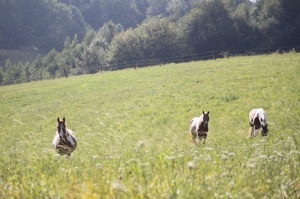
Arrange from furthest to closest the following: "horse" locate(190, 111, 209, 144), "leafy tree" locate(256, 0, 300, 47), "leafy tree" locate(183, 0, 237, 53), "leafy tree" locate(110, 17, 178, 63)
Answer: "leafy tree" locate(110, 17, 178, 63)
"leafy tree" locate(183, 0, 237, 53)
"leafy tree" locate(256, 0, 300, 47)
"horse" locate(190, 111, 209, 144)

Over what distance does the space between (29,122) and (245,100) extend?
1430 cm

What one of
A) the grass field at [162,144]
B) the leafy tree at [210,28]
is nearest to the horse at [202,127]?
the grass field at [162,144]

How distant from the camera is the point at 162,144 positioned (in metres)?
7.86

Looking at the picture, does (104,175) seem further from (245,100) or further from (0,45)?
(0,45)

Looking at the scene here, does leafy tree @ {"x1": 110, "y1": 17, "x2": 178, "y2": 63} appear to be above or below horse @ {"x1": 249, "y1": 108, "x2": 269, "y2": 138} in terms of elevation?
above

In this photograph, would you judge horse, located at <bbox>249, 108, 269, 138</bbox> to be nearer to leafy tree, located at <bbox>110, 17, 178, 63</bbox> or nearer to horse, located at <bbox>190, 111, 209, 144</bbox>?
horse, located at <bbox>190, 111, 209, 144</bbox>

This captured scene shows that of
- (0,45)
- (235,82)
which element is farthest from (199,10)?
(0,45)

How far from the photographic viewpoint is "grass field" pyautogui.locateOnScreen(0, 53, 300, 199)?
3.99 meters

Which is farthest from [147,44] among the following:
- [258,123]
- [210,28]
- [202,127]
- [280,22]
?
[202,127]

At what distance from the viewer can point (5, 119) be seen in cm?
2461

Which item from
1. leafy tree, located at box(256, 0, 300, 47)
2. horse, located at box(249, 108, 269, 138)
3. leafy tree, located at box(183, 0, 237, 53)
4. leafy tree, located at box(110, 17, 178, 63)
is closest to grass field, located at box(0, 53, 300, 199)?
horse, located at box(249, 108, 269, 138)

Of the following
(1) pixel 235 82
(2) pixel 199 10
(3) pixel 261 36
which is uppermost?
(2) pixel 199 10

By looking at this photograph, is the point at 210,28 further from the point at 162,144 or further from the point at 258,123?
the point at 162,144

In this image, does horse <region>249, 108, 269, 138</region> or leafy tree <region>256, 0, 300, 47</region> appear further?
leafy tree <region>256, 0, 300, 47</region>
